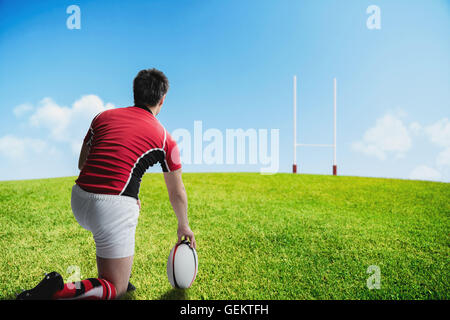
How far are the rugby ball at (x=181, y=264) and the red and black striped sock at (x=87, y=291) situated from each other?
1.93 ft

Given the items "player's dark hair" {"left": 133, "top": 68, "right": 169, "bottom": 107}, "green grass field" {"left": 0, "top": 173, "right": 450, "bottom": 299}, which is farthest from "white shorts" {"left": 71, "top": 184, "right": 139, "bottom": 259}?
"green grass field" {"left": 0, "top": 173, "right": 450, "bottom": 299}

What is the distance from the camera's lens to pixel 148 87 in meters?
2.24

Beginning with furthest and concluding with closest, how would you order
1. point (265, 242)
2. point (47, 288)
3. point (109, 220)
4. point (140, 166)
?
point (265, 242), point (140, 166), point (109, 220), point (47, 288)

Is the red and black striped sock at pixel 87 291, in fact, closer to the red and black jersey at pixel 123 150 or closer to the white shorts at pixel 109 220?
the white shorts at pixel 109 220

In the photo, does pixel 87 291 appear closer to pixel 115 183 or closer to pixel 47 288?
pixel 47 288

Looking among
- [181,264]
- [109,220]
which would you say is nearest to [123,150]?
[109,220]

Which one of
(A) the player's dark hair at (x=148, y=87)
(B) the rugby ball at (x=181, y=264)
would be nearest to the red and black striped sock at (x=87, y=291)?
(B) the rugby ball at (x=181, y=264)

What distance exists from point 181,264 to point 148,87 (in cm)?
154

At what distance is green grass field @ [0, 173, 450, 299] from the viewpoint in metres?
3.02

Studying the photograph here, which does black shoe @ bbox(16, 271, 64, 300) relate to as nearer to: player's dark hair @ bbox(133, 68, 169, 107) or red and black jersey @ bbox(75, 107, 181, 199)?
red and black jersey @ bbox(75, 107, 181, 199)

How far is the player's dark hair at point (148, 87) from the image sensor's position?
2.25m

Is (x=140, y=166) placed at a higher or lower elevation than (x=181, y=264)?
higher

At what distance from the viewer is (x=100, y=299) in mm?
1979
